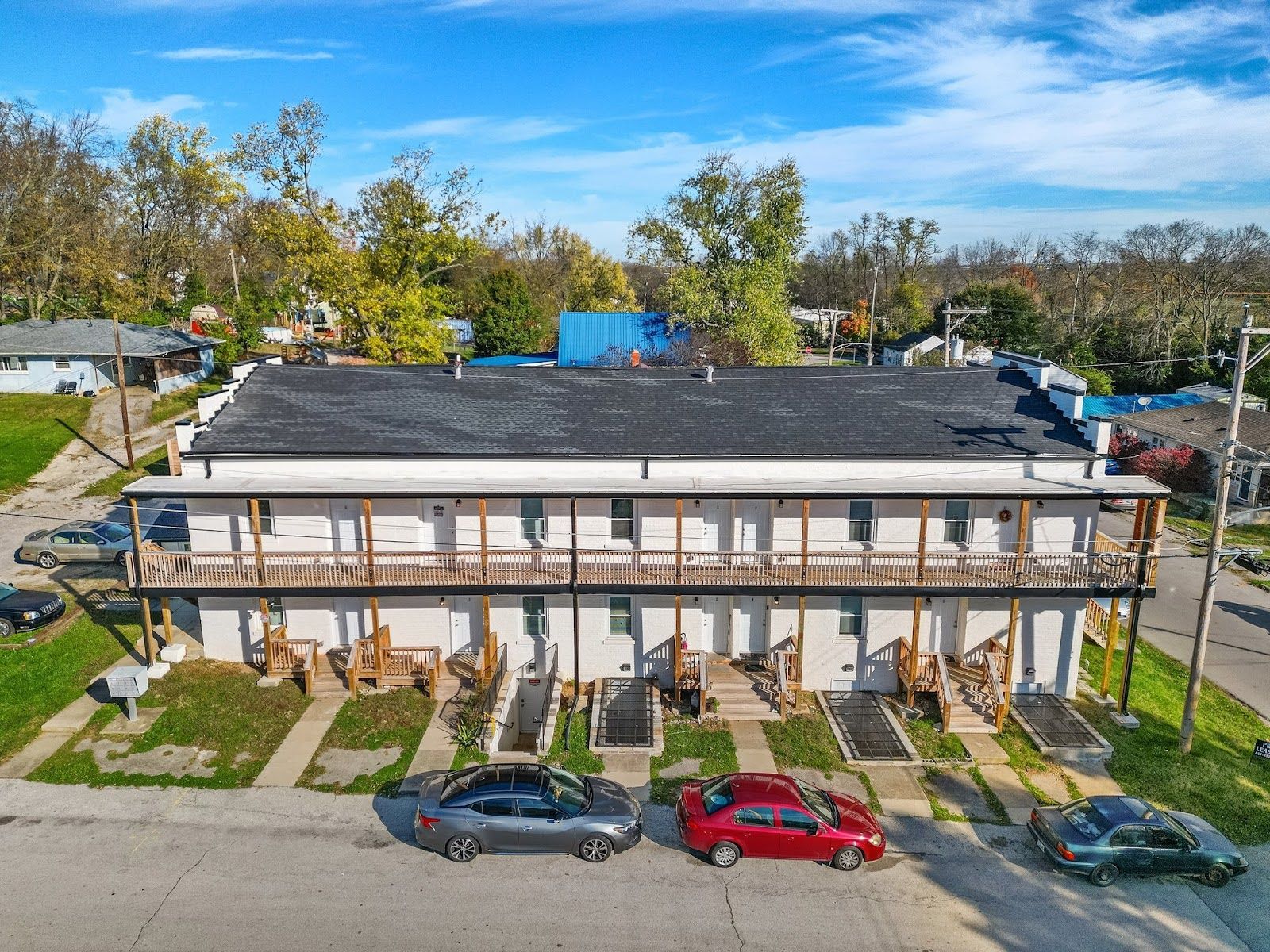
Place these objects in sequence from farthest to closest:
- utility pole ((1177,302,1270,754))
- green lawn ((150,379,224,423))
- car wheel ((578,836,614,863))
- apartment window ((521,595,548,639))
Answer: green lawn ((150,379,224,423))
apartment window ((521,595,548,639))
utility pole ((1177,302,1270,754))
car wheel ((578,836,614,863))

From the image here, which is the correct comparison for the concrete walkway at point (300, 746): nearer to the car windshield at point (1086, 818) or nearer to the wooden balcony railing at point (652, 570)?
the wooden balcony railing at point (652, 570)

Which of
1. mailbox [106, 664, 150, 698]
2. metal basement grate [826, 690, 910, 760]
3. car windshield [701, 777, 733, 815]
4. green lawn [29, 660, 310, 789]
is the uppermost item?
mailbox [106, 664, 150, 698]

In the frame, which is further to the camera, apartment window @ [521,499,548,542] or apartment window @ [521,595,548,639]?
apartment window @ [521,595,548,639]

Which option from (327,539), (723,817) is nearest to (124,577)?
(327,539)

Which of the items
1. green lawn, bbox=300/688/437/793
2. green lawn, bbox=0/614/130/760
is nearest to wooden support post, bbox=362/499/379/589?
green lawn, bbox=300/688/437/793

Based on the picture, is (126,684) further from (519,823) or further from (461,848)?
(519,823)

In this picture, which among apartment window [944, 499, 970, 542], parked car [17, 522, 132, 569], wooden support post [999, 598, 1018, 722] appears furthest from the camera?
parked car [17, 522, 132, 569]

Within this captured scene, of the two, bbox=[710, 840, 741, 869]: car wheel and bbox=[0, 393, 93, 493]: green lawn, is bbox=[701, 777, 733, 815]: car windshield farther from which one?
bbox=[0, 393, 93, 493]: green lawn

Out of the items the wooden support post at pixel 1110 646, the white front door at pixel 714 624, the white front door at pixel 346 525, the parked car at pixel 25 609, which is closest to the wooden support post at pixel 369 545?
the white front door at pixel 346 525
